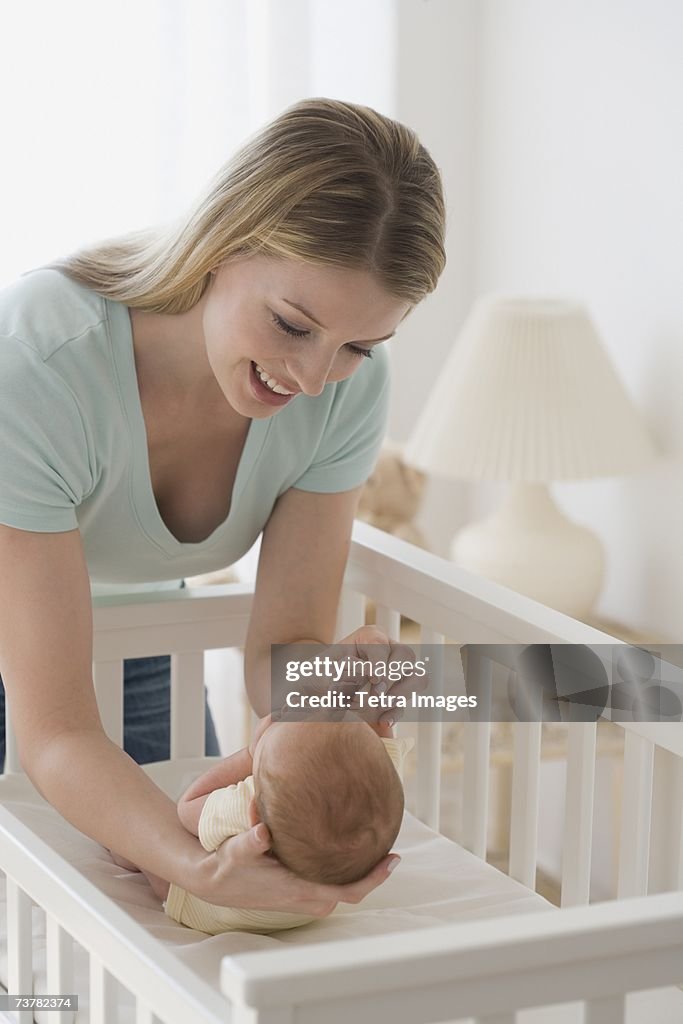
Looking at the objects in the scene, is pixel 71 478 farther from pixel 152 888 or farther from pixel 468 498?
pixel 468 498

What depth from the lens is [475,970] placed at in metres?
0.71

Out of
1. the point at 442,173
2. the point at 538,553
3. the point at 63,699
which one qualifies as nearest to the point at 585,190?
the point at 442,173

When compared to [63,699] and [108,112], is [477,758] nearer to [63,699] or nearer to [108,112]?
[63,699]

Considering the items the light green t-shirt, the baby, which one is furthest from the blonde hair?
the baby

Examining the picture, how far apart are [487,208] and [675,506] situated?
702 mm

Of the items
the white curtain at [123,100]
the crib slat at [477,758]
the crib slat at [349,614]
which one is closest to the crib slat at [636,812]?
the crib slat at [477,758]

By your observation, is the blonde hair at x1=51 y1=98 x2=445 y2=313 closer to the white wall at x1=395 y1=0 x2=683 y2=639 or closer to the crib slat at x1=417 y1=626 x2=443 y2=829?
the crib slat at x1=417 y1=626 x2=443 y2=829

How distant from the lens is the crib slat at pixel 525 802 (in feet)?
4.28

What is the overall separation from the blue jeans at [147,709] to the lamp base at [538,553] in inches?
24.7

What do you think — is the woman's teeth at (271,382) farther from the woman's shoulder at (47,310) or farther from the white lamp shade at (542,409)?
the white lamp shade at (542,409)

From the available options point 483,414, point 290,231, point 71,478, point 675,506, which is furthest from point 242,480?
point 675,506

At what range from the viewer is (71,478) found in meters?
1.18

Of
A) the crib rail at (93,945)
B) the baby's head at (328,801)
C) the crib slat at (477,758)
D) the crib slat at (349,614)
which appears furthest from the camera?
the crib slat at (349,614)

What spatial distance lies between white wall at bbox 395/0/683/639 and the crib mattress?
3.07 ft
